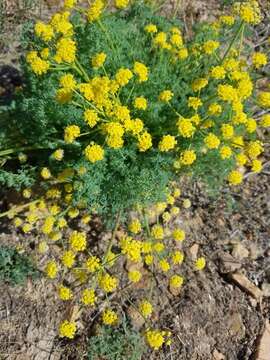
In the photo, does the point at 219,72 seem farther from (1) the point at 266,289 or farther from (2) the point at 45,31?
(1) the point at 266,289

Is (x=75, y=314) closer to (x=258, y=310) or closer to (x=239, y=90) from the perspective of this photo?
(x=258, y=310)

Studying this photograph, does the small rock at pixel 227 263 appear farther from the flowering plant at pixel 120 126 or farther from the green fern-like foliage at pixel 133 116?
the green fern-like foliage at pixel 133 116

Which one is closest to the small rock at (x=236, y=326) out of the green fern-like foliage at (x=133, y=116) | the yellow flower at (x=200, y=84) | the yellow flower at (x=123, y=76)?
the green fern-like foliage at (x=133, y=116)

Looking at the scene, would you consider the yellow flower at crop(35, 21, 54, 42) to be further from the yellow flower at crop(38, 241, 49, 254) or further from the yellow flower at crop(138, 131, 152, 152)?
the yellow flower at crop(38, 241, 49, 254)

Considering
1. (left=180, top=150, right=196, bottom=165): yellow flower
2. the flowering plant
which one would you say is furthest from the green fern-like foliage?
(left=180, top=150, right=196, bottom=165): yellow flower

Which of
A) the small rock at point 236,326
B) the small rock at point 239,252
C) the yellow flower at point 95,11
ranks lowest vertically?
the small rock at point 236,326

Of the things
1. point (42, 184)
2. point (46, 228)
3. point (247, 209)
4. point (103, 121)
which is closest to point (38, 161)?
point (42, 184)

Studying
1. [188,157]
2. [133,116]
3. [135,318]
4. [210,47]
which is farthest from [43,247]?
[210,47]
